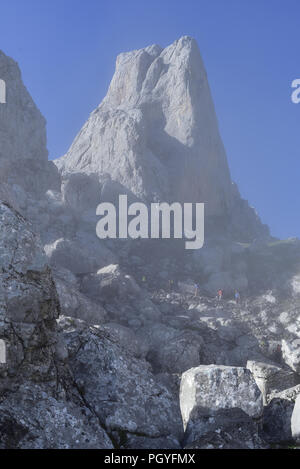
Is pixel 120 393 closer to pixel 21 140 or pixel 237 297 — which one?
pixel 237 297

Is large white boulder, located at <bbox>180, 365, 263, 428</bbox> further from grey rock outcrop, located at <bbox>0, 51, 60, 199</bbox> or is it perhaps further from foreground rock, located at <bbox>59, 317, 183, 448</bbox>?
grey rock outcrop, located at <bbox>0, 51, 60, 199</bbox>

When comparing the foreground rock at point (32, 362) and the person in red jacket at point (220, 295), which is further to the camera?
the person in red jacket at point (220, 295)

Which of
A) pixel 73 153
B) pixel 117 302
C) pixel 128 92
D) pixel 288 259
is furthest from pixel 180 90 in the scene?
pixel 117 302

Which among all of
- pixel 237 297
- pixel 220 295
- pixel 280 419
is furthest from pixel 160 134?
pixel 280 419

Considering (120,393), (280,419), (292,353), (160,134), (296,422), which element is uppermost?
(160,134)

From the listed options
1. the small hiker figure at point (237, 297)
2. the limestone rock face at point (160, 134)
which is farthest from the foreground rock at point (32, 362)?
the limestone rock face at point (160, 134)

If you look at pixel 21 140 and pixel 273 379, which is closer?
pixel 273 379

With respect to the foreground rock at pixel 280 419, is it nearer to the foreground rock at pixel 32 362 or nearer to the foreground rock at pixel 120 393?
the foreground rock at pixel 120 393

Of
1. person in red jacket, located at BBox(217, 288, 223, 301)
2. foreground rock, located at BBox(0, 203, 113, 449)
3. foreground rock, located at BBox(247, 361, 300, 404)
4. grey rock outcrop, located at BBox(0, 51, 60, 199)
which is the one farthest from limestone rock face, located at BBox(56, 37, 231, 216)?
foreground rock, located at BBox(0, 203, 113, 449)

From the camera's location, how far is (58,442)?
21.5ft

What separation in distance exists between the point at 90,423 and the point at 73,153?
4209 inches

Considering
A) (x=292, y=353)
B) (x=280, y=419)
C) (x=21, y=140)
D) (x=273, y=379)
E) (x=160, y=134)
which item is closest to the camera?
(x=280, y=419)

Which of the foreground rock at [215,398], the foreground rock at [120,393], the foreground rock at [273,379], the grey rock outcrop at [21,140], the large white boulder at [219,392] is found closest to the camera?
the foreground rock at [120,393]

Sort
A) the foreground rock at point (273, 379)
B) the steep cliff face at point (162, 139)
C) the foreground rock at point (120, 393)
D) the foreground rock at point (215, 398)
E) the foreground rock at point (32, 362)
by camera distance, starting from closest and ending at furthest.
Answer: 1. the foreground rock at point (32, 362)
2. the foreground rock at point (120, 393)
3. the foreground rock at point (215, 398)
4. the foreground rock at point (273, 379)
5. the steep cliff face at point (162, 139)
